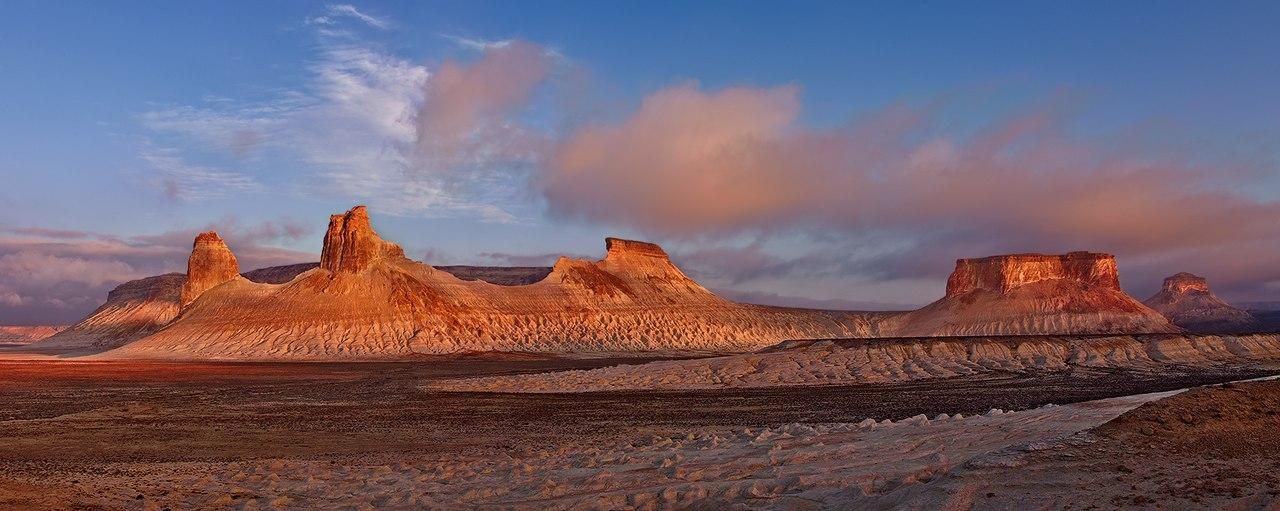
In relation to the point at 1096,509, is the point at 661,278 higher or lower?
higher

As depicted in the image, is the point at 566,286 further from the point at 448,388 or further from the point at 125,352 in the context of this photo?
the point at 448,388

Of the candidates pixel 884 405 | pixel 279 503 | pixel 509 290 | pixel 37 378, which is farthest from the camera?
pixel 509 290

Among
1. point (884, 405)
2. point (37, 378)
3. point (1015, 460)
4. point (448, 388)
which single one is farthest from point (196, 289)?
point (1015, 460)

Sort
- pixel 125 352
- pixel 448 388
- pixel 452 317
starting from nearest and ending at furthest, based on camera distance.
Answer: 1. pixel 448 388
2. pixel 125 352
3. pixel 452 317

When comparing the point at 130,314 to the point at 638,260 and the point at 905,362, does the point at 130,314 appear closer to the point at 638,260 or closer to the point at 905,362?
the point at 638,260

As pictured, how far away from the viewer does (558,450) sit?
15.8 metres

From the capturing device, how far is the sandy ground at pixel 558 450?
33.7 ft

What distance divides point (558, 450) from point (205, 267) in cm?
11051

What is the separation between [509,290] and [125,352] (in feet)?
131

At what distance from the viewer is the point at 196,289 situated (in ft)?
370

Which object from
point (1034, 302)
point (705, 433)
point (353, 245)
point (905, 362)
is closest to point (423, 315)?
point (353, 245)

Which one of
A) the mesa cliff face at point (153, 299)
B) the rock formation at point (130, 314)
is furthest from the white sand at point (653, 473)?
the rock formation at point (130, 314)

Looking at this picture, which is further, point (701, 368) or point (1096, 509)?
point (701, 368)

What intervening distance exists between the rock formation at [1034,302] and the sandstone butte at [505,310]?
285 millimetres
